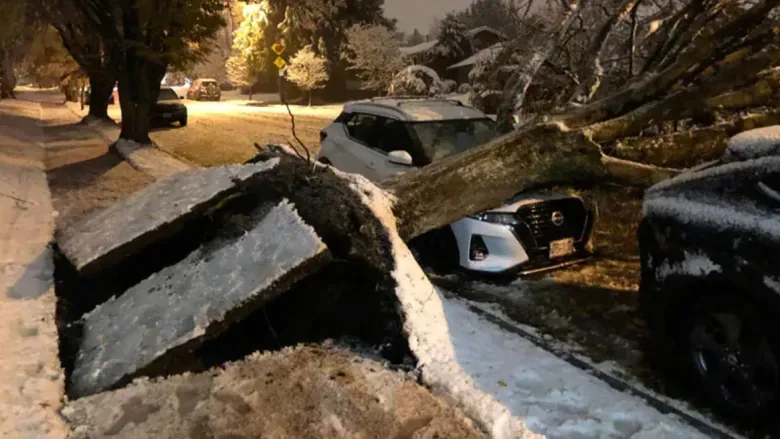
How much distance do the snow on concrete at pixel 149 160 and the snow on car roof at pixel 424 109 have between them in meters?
4.28

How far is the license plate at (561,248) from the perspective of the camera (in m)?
6.25

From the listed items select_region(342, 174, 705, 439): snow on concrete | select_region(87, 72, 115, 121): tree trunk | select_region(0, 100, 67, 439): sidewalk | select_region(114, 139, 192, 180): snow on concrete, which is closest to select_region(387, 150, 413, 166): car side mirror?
select_region(342, 174, 705, 439): snow on concrete

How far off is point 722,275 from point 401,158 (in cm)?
396

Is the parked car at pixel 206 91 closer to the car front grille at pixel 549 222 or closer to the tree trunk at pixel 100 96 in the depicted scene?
the tree trunk at pixel 100 96

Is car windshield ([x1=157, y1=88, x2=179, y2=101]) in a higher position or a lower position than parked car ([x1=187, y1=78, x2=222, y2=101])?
higher

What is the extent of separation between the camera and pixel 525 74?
30.3ft

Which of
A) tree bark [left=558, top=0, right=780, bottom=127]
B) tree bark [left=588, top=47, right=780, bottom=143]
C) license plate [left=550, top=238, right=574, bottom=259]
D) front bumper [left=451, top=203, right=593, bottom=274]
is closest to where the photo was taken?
tree bark [left=588, top=47, right=780, bottom=143]

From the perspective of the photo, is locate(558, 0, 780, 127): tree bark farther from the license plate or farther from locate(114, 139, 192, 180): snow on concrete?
locate(114, 139, 192, 180): snow on concrete

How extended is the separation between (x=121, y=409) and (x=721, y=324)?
356 centimetres

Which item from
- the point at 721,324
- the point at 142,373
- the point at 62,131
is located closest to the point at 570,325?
the point at 721,324

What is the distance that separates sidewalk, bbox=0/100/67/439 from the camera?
10.5 feet

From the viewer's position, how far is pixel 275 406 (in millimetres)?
3445

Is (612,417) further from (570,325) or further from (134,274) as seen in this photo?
(134,274)

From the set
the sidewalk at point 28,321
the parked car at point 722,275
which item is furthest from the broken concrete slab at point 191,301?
the parked car at point 722,275
